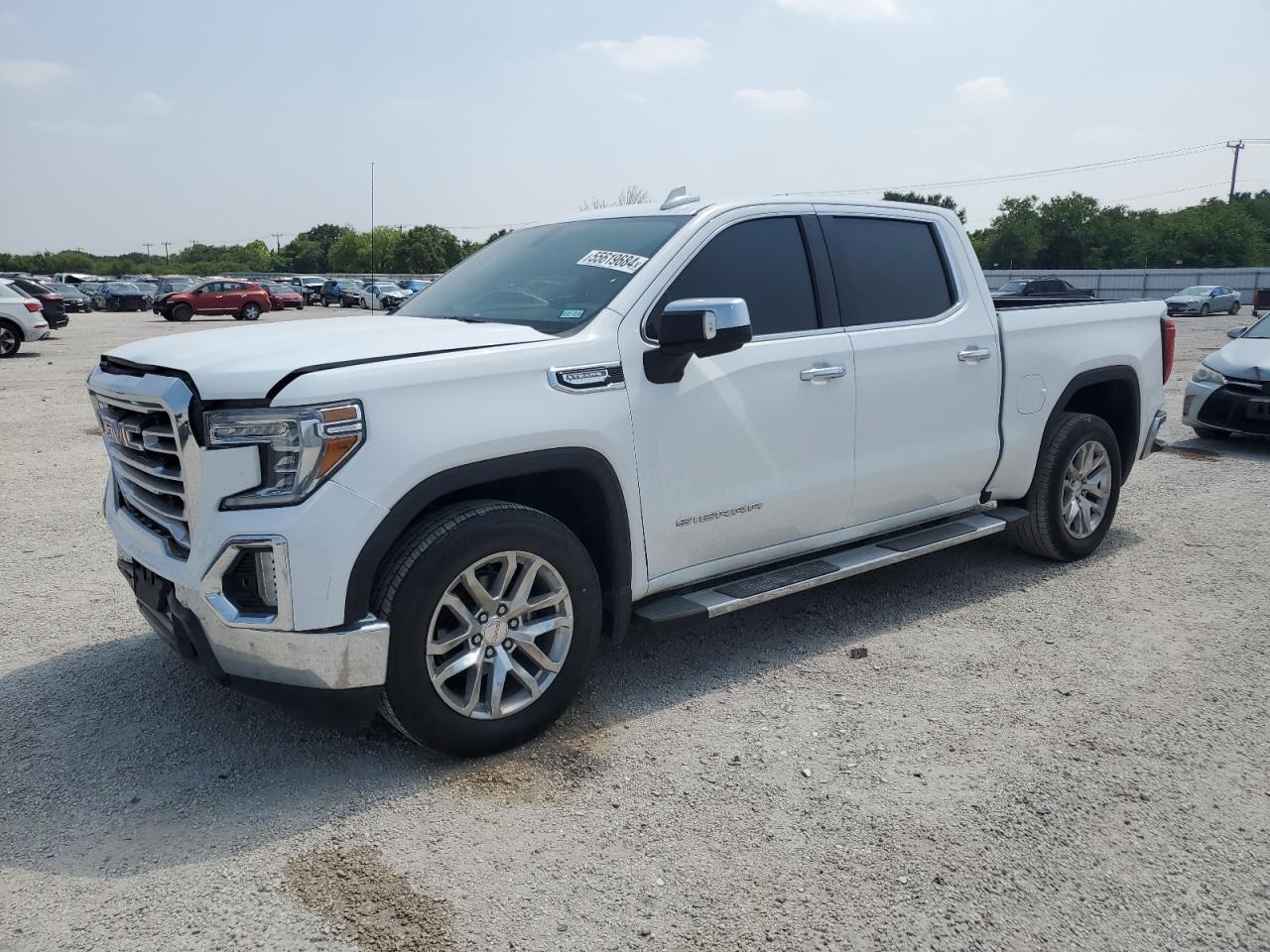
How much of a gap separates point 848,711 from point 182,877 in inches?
92.3

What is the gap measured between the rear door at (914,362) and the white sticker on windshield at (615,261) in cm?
105

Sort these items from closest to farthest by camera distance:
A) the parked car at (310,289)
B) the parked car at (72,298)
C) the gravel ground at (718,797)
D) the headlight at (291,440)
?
1. the gravel ground at (718,797)
2. the headlight at (291,440)
3. the parked car at (72,298)
4. the parked car at (310,289)

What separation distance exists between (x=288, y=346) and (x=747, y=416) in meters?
1.73

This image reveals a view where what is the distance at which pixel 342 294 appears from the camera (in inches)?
2003

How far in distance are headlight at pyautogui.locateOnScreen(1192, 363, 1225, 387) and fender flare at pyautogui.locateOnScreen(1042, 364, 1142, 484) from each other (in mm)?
4269

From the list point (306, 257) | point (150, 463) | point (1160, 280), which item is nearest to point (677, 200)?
point (150, 463)

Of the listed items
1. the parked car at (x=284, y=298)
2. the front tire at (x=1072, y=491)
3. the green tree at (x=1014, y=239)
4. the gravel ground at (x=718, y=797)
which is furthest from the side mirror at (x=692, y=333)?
the green tree at (x=1014, y=239)

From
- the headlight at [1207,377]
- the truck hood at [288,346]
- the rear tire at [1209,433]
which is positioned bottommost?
the rear tire at [1209,433]

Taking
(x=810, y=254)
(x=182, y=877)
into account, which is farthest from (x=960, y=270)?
(x=182, y=877)

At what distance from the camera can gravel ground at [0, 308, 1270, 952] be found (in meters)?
2.66

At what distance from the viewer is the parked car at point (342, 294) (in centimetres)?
5003

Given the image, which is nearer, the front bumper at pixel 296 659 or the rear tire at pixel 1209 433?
the front bumper at pixel 296 659

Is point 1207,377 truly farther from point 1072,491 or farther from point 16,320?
point 16,320

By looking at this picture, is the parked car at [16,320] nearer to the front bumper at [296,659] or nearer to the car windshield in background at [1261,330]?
the front bumper at [296,659]
